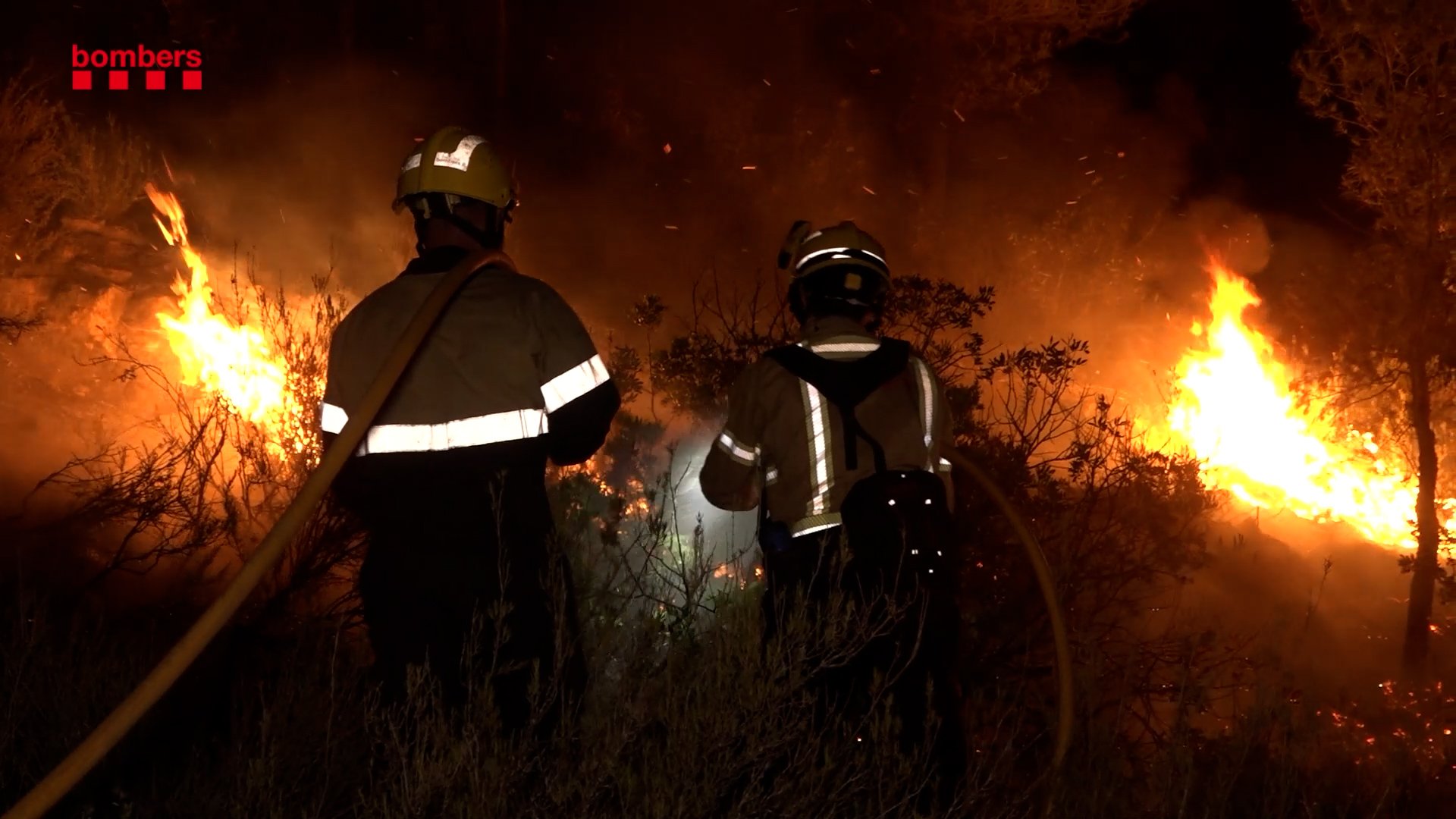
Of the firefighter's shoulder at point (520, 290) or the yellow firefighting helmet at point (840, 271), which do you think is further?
the yellow firefighting helmet at point (840, 271)

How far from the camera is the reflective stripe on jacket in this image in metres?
3.61

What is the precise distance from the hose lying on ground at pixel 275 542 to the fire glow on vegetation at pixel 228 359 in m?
3.42

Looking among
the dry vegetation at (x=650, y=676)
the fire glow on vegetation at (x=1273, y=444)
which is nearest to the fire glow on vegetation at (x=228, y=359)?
the dry vegetation at (x=650, y=676)

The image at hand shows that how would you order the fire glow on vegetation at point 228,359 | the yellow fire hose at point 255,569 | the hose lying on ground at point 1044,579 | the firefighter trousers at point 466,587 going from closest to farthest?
the yellow fire hose at point 255,569, the firefighter trousers at point 466,587, the hose lying on ground at point 1044,579, the fire glow on vegetation at point 228,359

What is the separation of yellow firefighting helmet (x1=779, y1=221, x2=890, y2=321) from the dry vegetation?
2.97 feet

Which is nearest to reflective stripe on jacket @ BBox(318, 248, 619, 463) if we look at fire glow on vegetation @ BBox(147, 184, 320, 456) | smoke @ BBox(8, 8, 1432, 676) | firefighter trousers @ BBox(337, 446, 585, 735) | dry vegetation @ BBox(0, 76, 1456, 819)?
firefighter trousers @ BBox(337, 446, 585, 735)

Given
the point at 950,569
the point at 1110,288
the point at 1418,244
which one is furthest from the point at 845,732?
the point at 1110,288

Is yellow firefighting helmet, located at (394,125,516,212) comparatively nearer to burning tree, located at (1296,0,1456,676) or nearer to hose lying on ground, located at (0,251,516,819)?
hose lying on ground, located at (0,251,516,819)

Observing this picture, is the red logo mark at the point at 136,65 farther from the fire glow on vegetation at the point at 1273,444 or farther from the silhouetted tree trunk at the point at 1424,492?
the silhouetted tree trunk at the point at 1424,492

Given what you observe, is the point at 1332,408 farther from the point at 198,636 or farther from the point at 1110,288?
the point at 198,636

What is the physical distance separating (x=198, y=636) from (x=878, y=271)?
2.40m

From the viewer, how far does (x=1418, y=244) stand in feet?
44.0

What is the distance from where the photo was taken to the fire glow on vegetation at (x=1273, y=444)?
52.9ft

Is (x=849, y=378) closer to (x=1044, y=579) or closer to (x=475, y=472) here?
(x=475, y=472)
